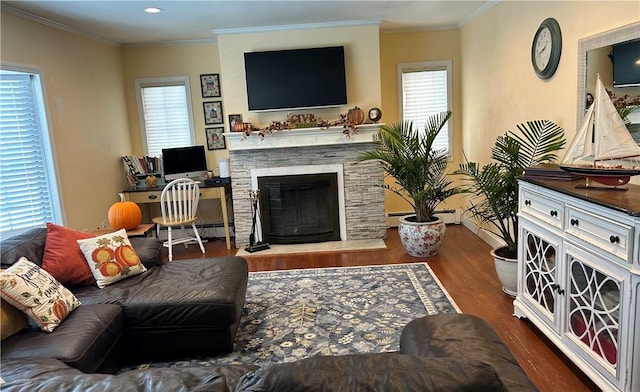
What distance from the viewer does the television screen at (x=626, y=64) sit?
2.43 meters

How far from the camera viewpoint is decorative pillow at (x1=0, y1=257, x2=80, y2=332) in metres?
2.27

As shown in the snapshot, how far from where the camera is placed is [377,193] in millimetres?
5211

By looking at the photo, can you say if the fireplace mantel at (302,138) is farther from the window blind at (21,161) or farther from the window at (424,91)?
the window blind at (21,161)

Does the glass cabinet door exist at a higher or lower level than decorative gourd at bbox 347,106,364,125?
lower

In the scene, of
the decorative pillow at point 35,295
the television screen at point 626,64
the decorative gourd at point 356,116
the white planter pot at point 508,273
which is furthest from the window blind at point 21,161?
the television screen at point 626,64

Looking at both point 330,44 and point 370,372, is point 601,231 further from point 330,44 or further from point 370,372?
point 330,44

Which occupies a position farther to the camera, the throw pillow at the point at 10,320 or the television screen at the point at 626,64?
the television screen at the point at 626,64

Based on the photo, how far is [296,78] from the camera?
5000 mm

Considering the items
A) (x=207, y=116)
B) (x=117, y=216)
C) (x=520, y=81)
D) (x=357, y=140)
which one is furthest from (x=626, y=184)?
(x=207, y=116)

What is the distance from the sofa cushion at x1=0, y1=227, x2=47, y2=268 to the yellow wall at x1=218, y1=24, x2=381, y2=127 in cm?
283

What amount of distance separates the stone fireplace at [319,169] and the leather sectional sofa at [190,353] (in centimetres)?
197

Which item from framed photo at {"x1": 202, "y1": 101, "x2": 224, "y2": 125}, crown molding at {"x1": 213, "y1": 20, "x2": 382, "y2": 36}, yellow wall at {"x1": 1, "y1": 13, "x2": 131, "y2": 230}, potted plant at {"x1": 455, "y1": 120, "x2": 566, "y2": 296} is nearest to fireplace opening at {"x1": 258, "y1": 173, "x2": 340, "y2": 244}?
framed photo at {"x1": 202, "y1": 101, "x2": 224, "y2": 125}

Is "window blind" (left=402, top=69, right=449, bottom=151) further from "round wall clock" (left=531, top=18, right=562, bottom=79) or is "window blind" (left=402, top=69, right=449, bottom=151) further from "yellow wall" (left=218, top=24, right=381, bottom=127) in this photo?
"round wall clock" (left=531, top=18, right=562, bottom=79)

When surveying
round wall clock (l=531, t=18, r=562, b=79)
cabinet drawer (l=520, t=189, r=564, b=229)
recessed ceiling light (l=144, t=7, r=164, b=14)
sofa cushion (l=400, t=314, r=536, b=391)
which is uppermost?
recessed ceiling light (l=144, t=7, r=164, b=14)
